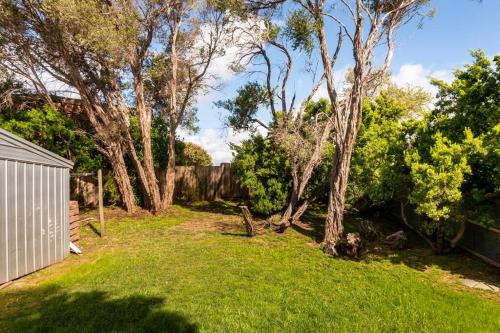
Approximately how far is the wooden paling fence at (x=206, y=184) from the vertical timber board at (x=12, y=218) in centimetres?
1182

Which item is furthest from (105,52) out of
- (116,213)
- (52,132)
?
(116,213)

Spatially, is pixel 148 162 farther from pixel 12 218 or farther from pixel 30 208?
pixel 12 218

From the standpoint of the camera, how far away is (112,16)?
11.8 metres

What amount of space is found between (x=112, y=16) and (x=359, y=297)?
39.3ft

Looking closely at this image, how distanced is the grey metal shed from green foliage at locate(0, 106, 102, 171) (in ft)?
15.8

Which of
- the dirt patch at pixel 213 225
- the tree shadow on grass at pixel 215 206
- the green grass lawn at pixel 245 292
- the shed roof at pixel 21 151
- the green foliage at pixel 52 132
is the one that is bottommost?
the green grass lawn at pixel 245 292

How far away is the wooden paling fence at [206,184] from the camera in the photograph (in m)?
18.4

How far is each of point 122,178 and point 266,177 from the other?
19.9 ft

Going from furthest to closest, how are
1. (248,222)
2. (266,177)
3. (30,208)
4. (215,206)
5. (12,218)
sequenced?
(215,206) < (266,177) < (248,222) < (30,208) < (12,218)

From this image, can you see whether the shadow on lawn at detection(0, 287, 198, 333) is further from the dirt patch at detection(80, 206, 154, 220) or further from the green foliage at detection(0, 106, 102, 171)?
the green foliage at detection(0, 106, 102, 171)

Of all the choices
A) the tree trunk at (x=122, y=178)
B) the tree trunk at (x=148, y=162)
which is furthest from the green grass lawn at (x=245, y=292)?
the tree trunk at (x=122, y=178)

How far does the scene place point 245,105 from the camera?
15.4 meters

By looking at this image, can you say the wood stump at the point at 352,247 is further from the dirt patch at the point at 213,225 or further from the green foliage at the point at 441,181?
the dirt patch at the point at 213,225

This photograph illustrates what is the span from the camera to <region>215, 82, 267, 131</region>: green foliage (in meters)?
15.3
